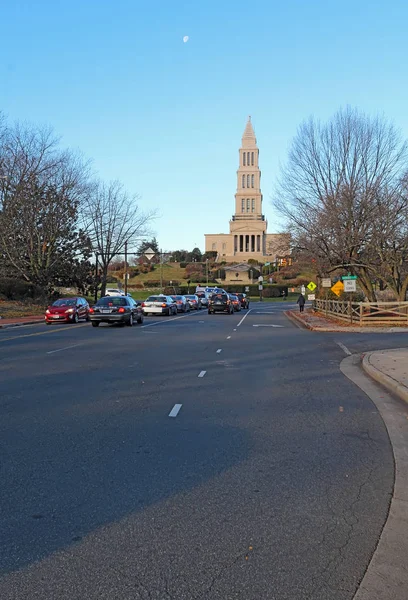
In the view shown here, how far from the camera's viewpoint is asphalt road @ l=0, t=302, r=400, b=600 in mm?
3734

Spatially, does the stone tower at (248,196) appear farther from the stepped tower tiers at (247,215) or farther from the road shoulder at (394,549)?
the road shoulder at (394,549)

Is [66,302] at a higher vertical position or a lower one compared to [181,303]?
higher

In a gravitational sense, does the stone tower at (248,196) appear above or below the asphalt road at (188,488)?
above

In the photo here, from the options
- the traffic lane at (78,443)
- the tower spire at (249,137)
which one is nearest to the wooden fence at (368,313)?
the traffic lane at (78,443)

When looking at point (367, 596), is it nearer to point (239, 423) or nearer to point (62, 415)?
point (239, 423)

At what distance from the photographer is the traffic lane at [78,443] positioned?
4.64 metres

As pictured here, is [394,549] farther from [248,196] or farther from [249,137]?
[249,137]

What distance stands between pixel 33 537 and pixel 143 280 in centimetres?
11654

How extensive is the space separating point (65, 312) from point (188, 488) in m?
28.0

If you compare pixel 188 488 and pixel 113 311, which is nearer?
pixel 188 488

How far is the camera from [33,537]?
14.0ft

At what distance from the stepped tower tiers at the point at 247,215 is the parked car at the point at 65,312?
108473 millimetres

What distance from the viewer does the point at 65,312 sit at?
3234 cm

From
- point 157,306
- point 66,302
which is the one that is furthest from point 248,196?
point 66,302
